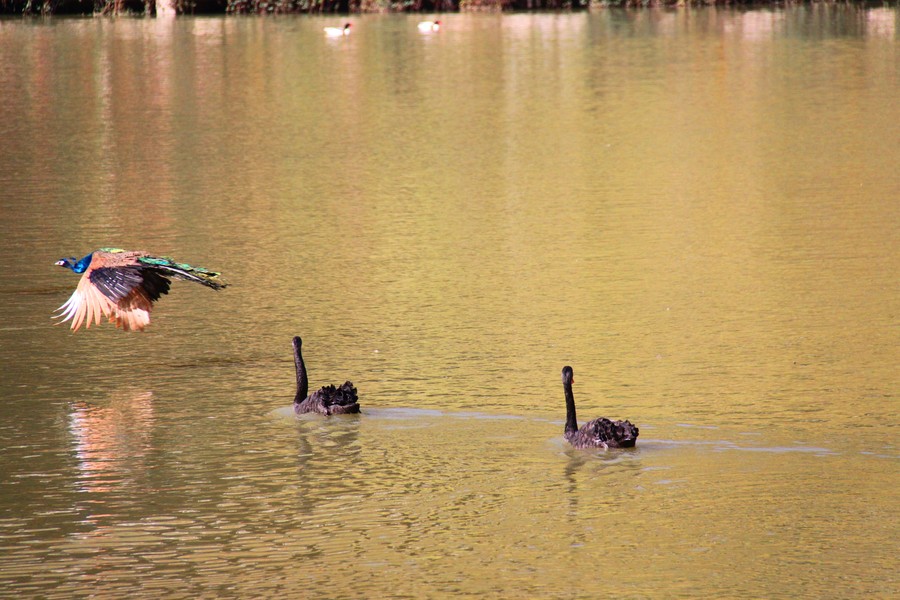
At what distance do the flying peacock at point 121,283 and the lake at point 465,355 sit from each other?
2.45ft

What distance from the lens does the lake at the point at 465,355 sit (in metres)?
8.20

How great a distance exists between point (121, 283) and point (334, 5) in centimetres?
5370

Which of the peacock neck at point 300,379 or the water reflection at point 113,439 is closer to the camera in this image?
the water reflection at point 113,439

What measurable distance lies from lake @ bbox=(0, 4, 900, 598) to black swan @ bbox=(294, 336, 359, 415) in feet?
0.37

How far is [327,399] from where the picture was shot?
10555mm

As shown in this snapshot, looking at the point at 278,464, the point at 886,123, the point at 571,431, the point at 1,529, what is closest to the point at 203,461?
the point at 278,464

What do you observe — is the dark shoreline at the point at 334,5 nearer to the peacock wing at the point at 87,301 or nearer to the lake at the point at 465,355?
the lake at the point at 465,355

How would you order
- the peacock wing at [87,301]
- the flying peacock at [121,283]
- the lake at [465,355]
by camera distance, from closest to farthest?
the lake at [465,355]
the peacock wing at [87,301]
the flying peacock at [121,283]

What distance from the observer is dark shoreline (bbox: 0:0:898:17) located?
61.8m

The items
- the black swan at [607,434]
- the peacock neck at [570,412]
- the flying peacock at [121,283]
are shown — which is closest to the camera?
the black swan at [607,434]

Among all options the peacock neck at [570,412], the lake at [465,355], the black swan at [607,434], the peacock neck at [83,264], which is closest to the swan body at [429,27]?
the lake at [465,355]

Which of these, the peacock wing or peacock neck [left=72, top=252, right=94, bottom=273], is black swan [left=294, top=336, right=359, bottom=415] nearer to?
the peacock wing

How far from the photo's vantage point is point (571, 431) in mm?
9859

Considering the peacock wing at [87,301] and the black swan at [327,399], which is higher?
the peacock wing at [87,301]
